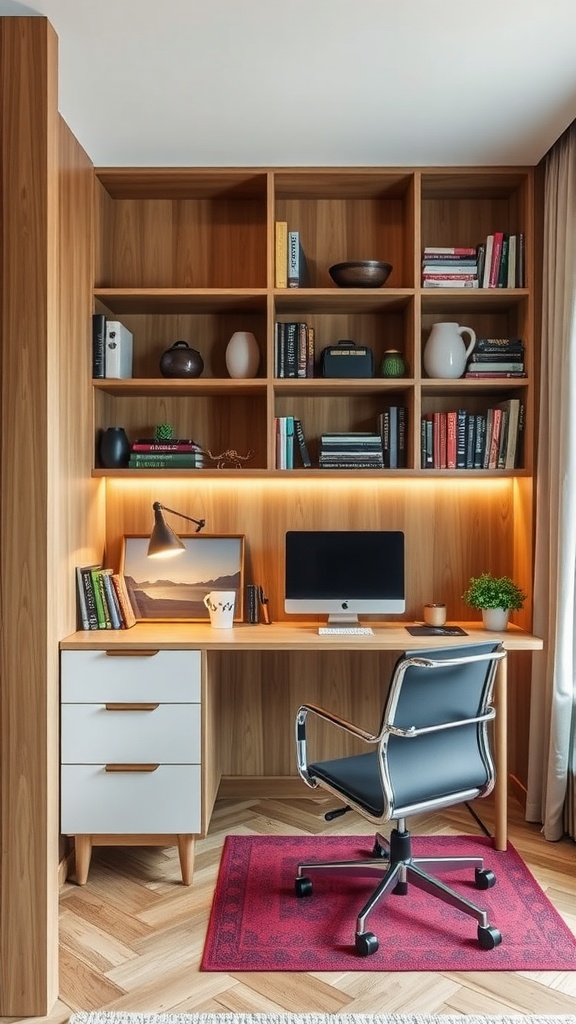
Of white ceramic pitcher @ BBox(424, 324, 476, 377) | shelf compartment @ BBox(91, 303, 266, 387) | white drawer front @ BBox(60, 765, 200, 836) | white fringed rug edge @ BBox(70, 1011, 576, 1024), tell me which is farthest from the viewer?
shelf compartment @ BBox(91, 303, 266, 387)

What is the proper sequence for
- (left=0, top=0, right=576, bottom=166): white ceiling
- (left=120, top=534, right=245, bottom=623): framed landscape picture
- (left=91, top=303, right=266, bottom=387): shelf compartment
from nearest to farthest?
(left=0, top=0, right=576, bottom=166): white ceiling → (left=120, top=534, right=245, bottom=623): framed landscape picture → (left=91, top=303, right=266, bottom=387): shelf compartment

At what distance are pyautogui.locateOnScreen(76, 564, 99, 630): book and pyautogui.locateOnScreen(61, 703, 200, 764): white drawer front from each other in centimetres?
38

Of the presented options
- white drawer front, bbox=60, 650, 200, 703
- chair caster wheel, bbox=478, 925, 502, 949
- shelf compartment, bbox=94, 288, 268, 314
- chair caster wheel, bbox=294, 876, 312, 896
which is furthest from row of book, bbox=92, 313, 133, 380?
chair caster wheel, bbox=478, 925, 502, 949

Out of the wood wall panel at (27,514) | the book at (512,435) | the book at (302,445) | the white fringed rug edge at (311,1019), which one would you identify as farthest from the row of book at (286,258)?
the white fringed rug edge at (311,1019)

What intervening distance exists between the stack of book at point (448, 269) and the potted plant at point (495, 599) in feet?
4.05

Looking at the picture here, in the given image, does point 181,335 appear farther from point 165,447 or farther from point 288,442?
point 288,442

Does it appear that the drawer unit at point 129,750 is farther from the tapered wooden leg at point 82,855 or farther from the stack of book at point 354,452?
the stack of book at point 354,452

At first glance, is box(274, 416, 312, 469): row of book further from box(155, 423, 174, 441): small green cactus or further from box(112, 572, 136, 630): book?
box(112, 572, 136, 630): book

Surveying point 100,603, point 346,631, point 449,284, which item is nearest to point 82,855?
point 100,603

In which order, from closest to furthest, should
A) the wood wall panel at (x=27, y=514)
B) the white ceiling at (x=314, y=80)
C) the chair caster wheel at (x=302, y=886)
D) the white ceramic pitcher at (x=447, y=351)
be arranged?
the wood wall panel at (x=27, y=514) < the white ceiling at (x=314, y=80) < the chair caster wheel at (x=302, y=886) < the white ceramic pitcher at (x=447, y=351)

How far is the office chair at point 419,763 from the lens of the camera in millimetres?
2225

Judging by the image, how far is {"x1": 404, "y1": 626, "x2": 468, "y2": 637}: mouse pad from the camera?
120 inches

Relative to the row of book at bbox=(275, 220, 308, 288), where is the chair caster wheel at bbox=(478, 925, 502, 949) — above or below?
below

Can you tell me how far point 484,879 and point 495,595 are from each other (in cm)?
106
